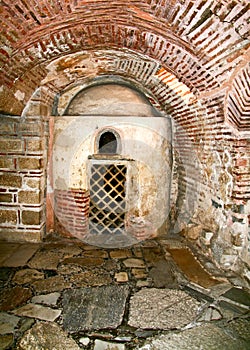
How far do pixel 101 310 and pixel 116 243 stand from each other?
6.57ft

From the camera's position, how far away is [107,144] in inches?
220

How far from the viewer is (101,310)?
3.12 meters

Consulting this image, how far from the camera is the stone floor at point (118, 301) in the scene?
105 inches

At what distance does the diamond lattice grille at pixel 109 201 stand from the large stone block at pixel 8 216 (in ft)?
4.70

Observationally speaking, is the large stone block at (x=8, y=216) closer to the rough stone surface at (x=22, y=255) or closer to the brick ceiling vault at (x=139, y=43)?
the rough stone surface at (x=22, y=255)

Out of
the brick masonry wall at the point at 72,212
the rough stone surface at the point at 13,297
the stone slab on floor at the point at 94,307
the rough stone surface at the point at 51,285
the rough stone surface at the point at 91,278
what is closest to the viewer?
the stone slab on floor at the point at 94,307

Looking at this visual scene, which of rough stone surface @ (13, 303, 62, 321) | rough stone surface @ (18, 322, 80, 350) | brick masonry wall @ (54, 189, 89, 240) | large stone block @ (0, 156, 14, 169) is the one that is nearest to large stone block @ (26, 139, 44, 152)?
large stone block @ (0, 156, 14, 169)

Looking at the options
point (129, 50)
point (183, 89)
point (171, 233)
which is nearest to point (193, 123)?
point (183, 89)

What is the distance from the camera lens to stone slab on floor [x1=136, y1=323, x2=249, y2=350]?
8.43 ft

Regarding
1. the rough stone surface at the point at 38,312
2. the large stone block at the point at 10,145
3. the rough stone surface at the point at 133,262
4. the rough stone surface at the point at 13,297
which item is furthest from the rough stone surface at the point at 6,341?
Answer: the large stone block at the point at 10,145

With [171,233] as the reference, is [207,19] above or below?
above

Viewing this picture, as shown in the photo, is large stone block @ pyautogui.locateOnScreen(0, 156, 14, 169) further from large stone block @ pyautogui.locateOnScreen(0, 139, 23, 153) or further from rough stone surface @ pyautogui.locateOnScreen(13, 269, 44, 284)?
rough stone surface @ pyautogui.locateOnScreen(13, 269, 44, 284)

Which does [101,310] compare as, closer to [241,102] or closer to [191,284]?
[191,284]

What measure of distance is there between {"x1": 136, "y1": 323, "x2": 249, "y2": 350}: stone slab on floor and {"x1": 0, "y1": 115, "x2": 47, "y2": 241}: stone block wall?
10.3 feet
